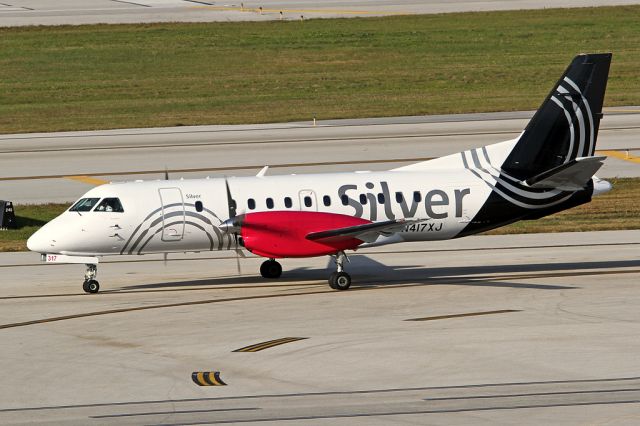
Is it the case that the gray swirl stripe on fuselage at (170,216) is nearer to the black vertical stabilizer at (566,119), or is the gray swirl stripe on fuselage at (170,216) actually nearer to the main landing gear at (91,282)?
the main landing gear at (91,282)

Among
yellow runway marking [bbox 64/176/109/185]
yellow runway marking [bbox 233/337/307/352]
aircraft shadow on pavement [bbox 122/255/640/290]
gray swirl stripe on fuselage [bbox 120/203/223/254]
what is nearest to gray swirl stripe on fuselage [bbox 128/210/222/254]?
gray swirl stripe on fuselage [bbox 120/203/223/254]

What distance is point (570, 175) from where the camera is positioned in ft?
96.8

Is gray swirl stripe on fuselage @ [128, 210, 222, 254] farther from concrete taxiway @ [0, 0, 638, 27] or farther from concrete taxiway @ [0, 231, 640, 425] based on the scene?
concrete taxiway @ [0, 0, 638, 27]

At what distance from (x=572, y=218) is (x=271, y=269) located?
543 inches

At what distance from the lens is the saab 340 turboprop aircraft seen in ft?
93.7

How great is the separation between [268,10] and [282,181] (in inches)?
2584

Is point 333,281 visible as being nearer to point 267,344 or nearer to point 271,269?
point 271,269

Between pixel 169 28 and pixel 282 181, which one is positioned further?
pixel 169 28

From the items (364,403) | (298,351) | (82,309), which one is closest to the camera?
(364,403)

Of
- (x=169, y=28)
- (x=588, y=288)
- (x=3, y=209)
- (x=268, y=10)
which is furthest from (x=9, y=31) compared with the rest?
(x=588, y=288)

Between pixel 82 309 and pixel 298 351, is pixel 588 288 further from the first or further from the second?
pixel 82 309

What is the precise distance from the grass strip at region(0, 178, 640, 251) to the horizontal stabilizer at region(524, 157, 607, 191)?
7.67m

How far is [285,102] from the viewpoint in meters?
69.6

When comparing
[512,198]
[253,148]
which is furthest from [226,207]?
[253,148]
